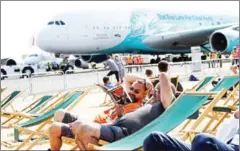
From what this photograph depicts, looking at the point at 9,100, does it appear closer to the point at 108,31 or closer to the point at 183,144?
the point at 183,144

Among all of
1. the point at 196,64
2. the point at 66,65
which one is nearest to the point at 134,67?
the point at 196,64

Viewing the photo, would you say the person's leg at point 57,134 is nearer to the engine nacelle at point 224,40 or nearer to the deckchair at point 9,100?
the deckchair at point 9,100

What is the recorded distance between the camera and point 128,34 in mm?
24156

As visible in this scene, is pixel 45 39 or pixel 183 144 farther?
pixel 45 39

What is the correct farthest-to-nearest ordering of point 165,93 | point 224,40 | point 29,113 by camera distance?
point 224,40, point 29,113, point 165,93

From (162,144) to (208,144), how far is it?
0.88ft

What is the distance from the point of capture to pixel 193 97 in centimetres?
423

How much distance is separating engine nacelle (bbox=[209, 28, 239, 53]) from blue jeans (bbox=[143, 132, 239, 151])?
19847 mm

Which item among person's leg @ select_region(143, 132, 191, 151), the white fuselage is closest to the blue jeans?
person's leg @ select_region(143, 132, 191, 151)

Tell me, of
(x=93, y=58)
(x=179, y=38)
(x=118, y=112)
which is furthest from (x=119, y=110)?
(x=93, y=58)

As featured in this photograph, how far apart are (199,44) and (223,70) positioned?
12518 millimetres

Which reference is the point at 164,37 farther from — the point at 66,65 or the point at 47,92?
the point at 47,92

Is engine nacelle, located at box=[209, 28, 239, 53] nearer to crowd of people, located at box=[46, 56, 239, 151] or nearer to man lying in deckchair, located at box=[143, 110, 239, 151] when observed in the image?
crowd of people, located at box=[46, 56, 239, 151]

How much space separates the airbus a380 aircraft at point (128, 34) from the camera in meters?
22.7
